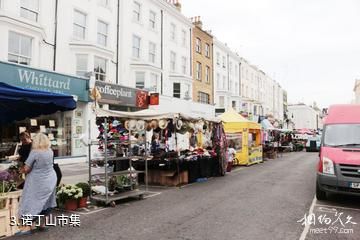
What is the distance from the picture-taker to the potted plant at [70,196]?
26.5 feet

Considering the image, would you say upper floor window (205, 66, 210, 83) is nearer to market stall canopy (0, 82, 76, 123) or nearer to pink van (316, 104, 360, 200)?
pink van (316, 104, 360, 200)

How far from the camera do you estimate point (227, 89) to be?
1660 inches

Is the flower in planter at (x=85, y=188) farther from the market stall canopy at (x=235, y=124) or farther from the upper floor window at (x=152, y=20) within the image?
the upper floor window at (x=152, y=20)

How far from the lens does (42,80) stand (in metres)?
16.4

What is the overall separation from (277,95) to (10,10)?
64060mm

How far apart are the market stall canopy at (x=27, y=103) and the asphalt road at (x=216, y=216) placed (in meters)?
2.59

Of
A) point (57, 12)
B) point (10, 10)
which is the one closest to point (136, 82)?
point (57, 12)

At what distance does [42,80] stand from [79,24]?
5221 millimetres

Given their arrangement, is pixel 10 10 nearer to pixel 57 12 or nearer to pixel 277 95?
pixel 57 12

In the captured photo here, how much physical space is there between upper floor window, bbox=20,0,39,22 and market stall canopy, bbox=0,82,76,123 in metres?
10.3

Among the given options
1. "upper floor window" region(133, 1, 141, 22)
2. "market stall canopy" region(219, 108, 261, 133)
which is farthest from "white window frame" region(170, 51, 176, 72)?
"market stall canopy" region(219, 108, 261, 133)

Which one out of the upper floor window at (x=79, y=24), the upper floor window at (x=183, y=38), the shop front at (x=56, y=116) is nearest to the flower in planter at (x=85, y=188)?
the shop front at (x=56, y=116)

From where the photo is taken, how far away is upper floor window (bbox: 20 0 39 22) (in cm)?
1656

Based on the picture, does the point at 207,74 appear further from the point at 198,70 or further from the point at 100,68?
the point at 100,68
